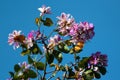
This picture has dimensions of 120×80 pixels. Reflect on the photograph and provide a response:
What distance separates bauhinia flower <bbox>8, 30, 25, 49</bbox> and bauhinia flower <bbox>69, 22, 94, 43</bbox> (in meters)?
Answer: 0.51

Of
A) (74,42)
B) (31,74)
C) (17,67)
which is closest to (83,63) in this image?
(74,42)

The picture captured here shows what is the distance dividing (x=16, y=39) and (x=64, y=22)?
21.1 inches

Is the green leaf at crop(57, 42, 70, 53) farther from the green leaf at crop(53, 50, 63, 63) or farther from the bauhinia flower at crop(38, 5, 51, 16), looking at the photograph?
the bauhinia flower at crop(38, 5, 51, 16)

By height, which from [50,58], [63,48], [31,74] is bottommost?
[31,74]

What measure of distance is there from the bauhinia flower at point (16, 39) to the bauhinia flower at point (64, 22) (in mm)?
418

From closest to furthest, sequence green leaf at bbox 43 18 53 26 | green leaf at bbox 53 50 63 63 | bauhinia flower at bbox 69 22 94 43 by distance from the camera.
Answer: bauhinia flower at bbox 69 22 94 43 < green leaf at bbox 53 50 63 63 < green leaf at bbox 43 18 53 26

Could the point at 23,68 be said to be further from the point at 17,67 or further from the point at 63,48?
the point at 63,48

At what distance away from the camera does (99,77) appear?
145 inches

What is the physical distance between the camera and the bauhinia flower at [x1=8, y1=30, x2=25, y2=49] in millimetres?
3688

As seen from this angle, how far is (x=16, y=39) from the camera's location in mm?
→ 3705

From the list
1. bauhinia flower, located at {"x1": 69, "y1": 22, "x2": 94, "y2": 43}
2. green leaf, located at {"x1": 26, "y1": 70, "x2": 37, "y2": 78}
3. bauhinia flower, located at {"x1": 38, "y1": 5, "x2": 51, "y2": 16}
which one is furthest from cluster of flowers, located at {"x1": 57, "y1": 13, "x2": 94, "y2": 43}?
green leaf, located at {"x1": 26, "y1": 70, "x2": 37, "y2": 78}

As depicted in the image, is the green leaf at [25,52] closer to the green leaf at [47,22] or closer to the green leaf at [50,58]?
the green leaf at [50,58]

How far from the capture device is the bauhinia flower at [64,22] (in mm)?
3801

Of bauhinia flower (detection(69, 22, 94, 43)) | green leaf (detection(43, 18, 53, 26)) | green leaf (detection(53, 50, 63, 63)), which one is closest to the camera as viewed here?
bauhinia flower (detection(69, 22, 94, 43))
